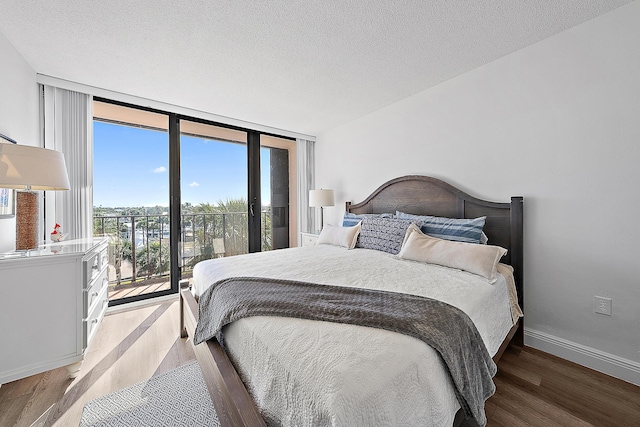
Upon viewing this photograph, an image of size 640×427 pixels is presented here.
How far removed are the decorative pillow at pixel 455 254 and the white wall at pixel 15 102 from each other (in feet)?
10.3

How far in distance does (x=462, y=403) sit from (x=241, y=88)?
3.10 metres

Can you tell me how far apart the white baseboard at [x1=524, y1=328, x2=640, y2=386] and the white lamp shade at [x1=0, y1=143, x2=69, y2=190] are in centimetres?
383

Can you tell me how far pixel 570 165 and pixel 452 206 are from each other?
0.92m

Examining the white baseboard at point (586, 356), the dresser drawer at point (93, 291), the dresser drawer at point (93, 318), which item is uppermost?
the dresser drawer at point (93, 291)

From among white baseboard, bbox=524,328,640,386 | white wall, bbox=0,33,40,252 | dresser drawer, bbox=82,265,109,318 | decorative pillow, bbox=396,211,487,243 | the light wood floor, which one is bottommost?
the light wood floor

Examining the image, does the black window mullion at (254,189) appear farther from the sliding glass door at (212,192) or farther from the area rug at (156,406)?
the area rug at (156,406)

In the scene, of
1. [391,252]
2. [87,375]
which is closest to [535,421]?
[391,252]

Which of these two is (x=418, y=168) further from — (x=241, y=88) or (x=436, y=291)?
(x=241, y=88)

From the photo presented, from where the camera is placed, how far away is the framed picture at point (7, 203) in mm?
1970

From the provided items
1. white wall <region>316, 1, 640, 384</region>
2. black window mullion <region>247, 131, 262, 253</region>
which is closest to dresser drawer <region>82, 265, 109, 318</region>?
black window mullion <region>247, 131, 262, 253</region>

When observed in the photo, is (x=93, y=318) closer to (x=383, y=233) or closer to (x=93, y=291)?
(x=93, y=291)

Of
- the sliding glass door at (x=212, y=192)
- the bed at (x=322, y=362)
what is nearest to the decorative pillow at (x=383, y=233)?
the bed at (x=322, y=362)

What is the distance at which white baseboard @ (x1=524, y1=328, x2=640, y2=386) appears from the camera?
5.95 ft

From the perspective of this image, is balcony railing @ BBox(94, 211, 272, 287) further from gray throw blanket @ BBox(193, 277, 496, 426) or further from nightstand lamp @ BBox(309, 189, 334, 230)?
gray throw blanket @ BBox(193, 277, 496, 426)
